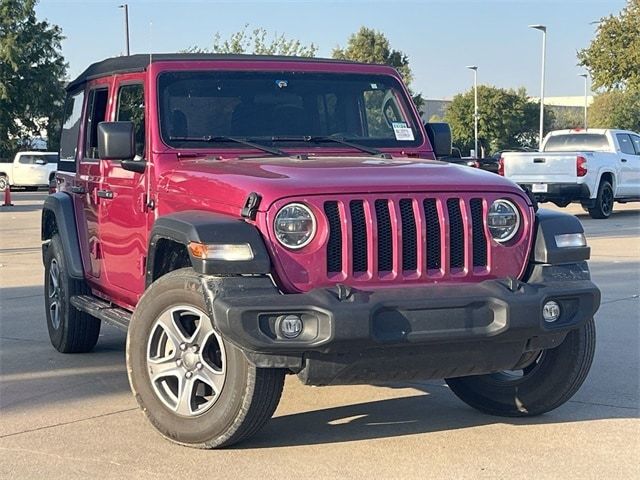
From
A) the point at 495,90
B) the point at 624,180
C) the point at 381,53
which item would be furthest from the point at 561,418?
the point at 495,90

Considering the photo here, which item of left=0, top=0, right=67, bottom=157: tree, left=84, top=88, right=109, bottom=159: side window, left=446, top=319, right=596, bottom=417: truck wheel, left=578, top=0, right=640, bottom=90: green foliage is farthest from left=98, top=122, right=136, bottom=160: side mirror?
left=0, top=0, right=67, bottom=157: tree

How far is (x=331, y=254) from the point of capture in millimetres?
4754

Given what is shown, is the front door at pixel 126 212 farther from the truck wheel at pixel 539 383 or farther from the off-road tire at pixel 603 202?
the off-road tire at pixel 603 202

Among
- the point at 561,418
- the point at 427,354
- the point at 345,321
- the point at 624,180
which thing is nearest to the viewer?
the point at 345,321

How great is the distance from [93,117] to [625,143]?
1719cm

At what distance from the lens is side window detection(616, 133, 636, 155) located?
2214 cm

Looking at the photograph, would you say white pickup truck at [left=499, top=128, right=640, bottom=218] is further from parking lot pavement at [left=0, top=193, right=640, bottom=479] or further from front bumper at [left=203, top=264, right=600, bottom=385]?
front bumper at [left=203, top=264, right=600, bottom=385]

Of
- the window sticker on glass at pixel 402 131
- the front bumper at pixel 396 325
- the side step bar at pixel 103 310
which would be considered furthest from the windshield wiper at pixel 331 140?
the front bumper at pixel 396 325

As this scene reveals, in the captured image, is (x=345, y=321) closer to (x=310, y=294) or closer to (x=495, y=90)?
(x=310, y=294)

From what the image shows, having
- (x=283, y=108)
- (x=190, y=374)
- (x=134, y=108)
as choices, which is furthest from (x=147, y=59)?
(x=190, y=374)

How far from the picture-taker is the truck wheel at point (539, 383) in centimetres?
534

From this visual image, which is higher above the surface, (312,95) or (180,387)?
(312,95)

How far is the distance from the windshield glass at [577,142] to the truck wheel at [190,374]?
59.5 feet

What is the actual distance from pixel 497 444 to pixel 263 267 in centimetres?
153
